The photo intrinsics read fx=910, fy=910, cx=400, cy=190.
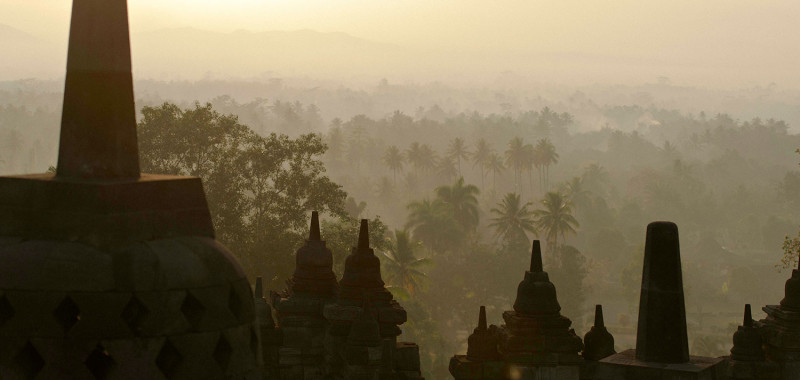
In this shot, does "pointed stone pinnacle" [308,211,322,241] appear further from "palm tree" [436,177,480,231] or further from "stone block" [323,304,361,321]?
"palm tree" [436,177,480,231]

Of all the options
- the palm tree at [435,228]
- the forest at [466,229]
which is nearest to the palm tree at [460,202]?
the forest at [466,229]

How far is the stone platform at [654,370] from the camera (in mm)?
9414

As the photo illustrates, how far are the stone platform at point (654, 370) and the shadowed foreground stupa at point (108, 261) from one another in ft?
12.9

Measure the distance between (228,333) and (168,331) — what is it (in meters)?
0.58

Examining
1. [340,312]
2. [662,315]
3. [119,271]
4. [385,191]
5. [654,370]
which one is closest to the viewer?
[119,271]

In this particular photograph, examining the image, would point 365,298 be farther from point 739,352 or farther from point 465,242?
point 465,242

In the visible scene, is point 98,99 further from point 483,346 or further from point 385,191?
point 385,191

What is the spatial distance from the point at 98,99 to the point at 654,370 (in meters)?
6.17

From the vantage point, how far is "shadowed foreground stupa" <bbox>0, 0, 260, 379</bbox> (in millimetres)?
6793

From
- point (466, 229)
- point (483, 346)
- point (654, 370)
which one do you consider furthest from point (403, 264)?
point (654, 370)

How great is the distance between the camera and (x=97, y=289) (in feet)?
22.3

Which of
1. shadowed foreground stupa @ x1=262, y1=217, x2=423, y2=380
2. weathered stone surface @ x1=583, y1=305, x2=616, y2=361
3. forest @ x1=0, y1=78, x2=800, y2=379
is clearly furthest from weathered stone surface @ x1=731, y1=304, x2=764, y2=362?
forest @ x1=0, y1=78, x2=800, y2=379

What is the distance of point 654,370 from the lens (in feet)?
31.4

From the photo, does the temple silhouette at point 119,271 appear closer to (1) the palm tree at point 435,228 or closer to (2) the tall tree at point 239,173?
(2) the tall tree at point 239,173
